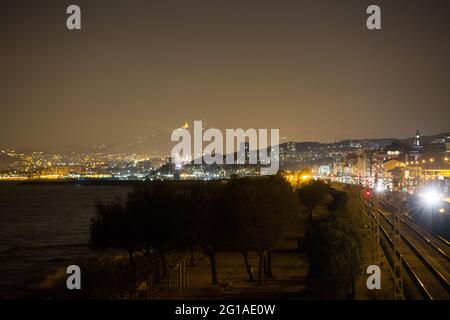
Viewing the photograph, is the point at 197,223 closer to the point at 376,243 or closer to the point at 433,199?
the point at 376,243

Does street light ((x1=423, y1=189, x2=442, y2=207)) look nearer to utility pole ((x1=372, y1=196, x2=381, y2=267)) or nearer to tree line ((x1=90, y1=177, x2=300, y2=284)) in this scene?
tree line ((x1=90, y1=177, x2=300, y2=284))

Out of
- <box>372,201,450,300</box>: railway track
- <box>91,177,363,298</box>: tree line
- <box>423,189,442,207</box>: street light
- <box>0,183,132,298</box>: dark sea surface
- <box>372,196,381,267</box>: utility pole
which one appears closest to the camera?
<box>91,177,363,298</box>: tree line

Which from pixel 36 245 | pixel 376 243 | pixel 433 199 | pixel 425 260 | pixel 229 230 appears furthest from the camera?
pixel 433 199

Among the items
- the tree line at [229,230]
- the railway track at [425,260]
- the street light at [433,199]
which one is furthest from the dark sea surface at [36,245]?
the street light at [433,199]

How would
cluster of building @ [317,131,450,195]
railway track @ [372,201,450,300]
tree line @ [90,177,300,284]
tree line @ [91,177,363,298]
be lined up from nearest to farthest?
tree line @ [91,177,363,298] → railway track @ [372,201,450,300] → tree line @ [90,177,300,284] → cluster of building @ [317,131,450,195]

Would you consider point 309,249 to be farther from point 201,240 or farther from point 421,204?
point 421,204

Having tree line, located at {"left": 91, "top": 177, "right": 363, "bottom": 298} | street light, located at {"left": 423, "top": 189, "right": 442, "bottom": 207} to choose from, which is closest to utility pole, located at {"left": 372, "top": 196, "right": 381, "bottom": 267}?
tree line, located at {"left": 91, "top": 177, "right": 363, "bottom": 298}

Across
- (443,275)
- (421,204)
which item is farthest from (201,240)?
(421,204)

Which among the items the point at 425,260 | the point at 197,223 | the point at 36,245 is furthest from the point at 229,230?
the point at 36,245

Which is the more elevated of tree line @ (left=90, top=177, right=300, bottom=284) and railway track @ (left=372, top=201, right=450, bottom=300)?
tree line @ (left=90, top=177, right=300, bottom=284)
